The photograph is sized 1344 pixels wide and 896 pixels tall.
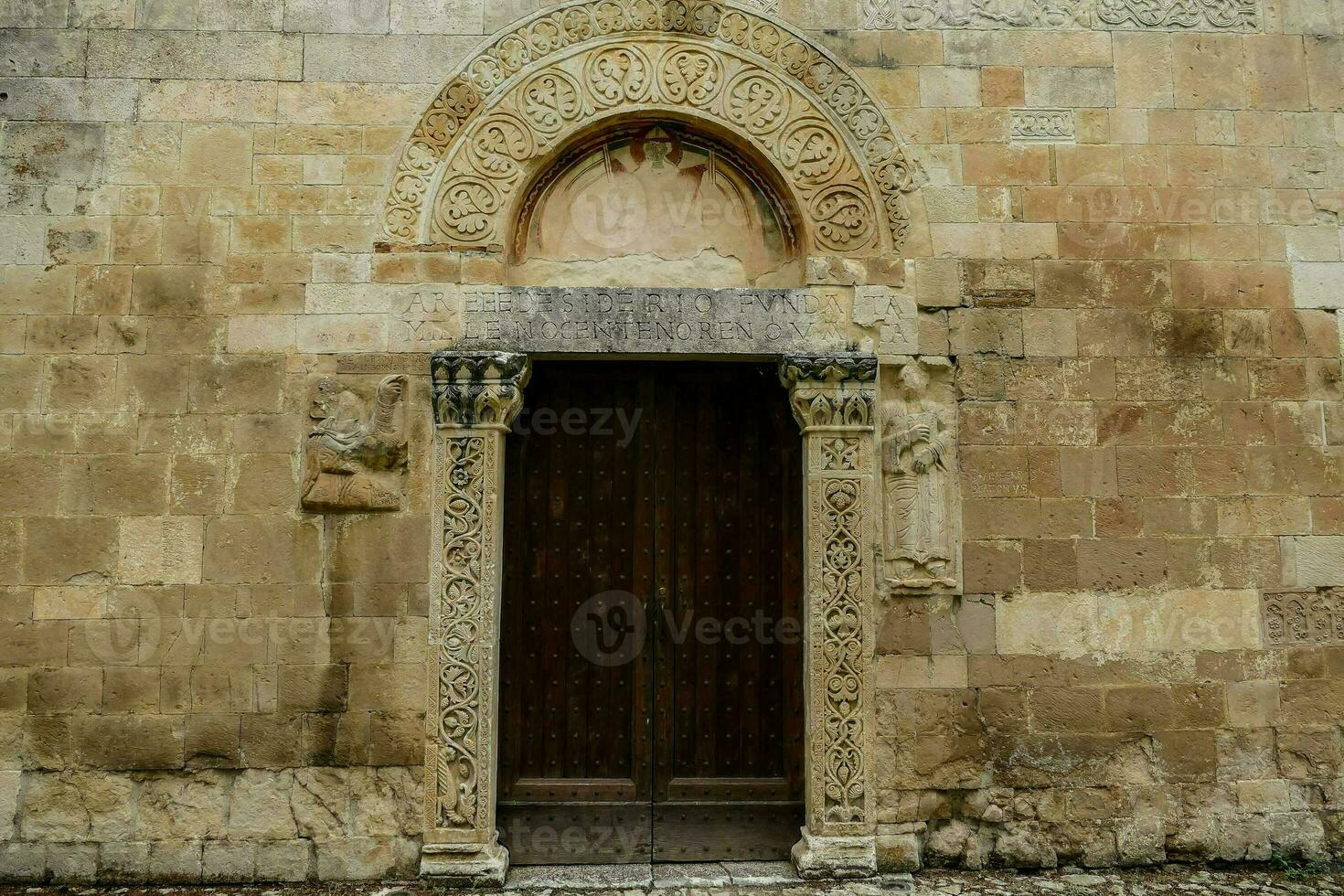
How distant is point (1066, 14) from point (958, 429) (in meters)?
2.45

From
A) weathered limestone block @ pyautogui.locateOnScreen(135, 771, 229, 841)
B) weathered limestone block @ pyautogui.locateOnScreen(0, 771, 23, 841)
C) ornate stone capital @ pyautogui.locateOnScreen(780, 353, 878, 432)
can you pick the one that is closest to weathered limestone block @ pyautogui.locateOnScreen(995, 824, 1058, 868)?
ornate stone capital @ pyautogui.locateOnScreen(780, 353, 878, 432)

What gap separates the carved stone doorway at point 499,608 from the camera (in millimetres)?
4965

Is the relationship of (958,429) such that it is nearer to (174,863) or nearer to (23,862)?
(174,863)

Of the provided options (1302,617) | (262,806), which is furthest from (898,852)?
(262,806)

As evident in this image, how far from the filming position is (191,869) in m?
4.92

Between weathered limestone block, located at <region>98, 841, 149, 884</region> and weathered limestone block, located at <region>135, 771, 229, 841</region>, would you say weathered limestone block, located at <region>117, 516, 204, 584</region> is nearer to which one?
weathered limestone block, located at <region>135, 771, 229, 841</region>

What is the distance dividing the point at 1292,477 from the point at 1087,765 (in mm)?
1948

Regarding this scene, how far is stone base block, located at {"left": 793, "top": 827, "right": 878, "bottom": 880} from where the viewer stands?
4934 millimetres

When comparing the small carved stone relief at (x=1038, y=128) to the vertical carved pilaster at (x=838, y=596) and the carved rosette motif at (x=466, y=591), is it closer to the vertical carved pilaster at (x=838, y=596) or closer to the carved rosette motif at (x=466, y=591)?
the vertical carved pilaster at (x=838, y=596)

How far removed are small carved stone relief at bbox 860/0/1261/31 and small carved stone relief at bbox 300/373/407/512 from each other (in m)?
3.42

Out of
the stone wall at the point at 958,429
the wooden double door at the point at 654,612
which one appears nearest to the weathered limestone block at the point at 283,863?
the stone wall at the point at 958,429

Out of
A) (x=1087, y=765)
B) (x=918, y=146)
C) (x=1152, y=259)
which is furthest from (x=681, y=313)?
(x=1087, y=765)

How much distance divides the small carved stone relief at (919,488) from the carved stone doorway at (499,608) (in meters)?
0.11

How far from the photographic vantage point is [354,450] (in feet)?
16.6
